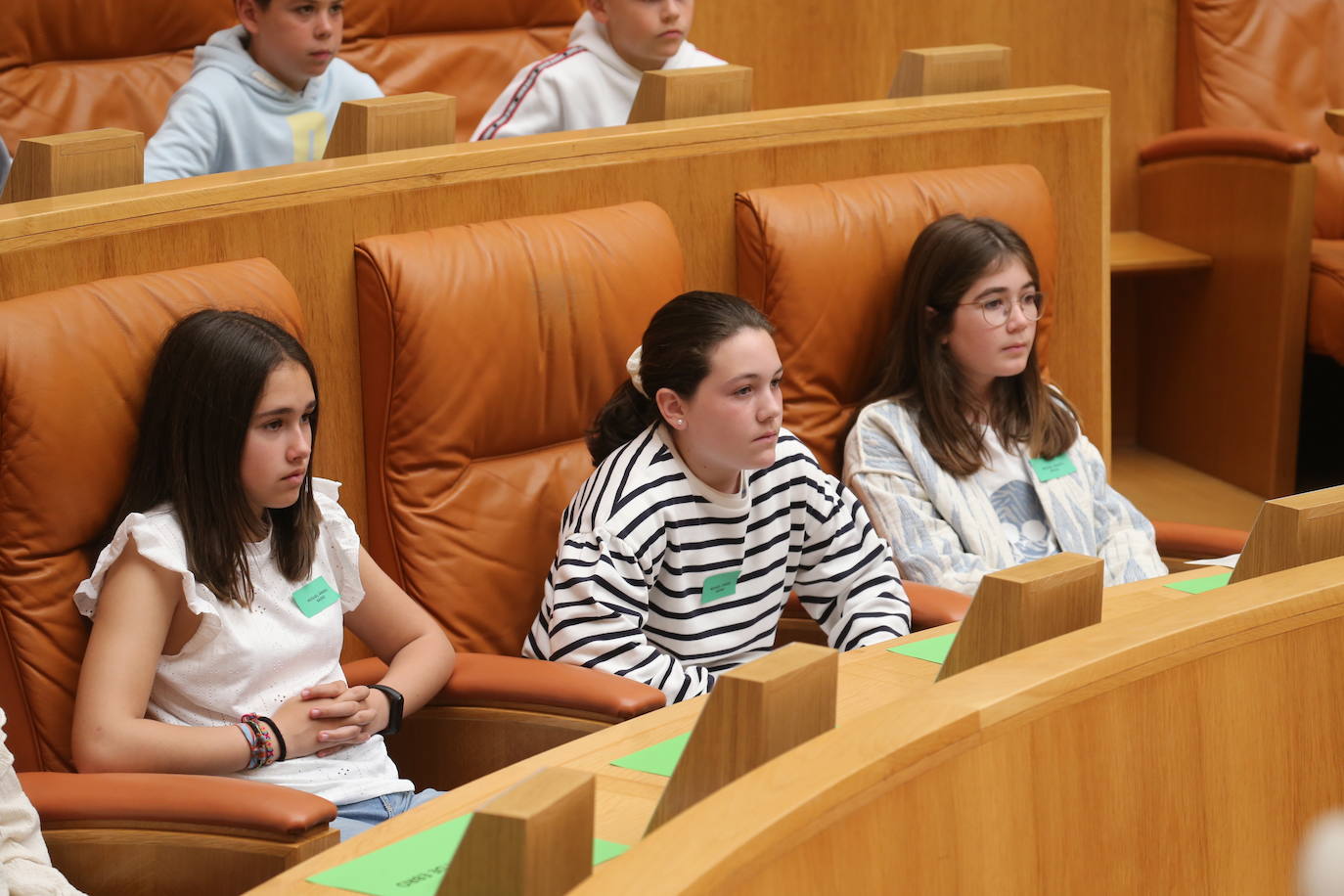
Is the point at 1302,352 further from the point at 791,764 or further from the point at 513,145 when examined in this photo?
the point at 791,764

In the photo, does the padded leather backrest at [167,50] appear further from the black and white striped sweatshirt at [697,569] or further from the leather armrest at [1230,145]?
the black and white striped sweatshirt at [697,569]

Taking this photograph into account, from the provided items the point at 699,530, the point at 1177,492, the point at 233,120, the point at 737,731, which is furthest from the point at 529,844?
the point at 1177,492

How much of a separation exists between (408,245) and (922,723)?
117 centimetres

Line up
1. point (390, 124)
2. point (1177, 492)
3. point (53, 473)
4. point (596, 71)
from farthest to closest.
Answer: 1. point (1177, 492)
2. point (596, 71)
3. point (390, 124)
4. point (53, 473)

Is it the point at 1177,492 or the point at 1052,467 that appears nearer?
the point at 1052,467

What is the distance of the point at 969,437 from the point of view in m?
2.38

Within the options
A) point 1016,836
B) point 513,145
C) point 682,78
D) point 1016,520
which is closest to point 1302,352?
point 1016,520

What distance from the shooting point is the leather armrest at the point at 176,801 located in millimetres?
1389

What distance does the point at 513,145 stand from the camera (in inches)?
83.8

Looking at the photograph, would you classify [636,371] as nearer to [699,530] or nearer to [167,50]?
[699,530]

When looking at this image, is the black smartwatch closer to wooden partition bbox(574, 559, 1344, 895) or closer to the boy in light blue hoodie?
wooden partition bbox(574, 559, 1344, 895)

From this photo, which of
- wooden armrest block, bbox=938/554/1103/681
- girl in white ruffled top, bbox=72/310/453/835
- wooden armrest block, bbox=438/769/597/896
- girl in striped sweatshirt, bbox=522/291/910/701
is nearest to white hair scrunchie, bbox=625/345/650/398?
girl in striped sweatshirt, bbox=522/291/910/701

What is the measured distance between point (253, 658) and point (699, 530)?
0.56 m

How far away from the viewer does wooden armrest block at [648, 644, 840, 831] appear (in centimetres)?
89
